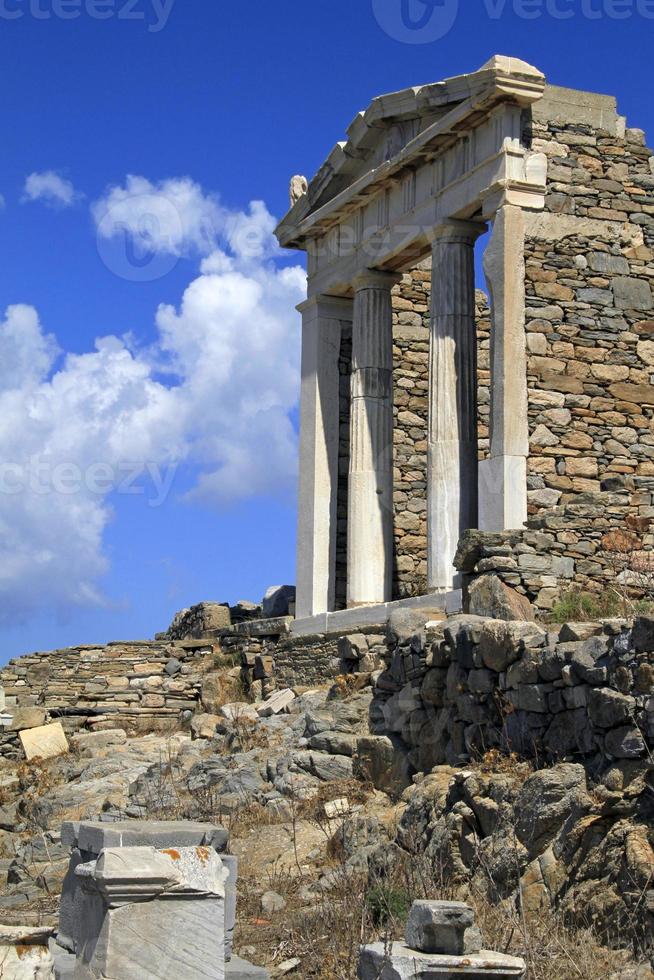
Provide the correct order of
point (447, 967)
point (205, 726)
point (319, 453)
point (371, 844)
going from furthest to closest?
point (319, 453) < point (205, 726) < point (371, 844) < point (447, 967)

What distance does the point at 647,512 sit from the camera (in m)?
15.6

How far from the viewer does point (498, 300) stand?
54.6 feet

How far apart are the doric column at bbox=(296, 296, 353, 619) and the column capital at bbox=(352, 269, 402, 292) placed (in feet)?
4.04

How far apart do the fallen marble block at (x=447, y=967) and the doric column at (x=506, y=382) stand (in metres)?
10.1

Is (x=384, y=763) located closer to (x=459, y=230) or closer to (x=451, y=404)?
(x=451, y=404)

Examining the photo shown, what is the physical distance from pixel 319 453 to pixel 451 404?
11.8 ft

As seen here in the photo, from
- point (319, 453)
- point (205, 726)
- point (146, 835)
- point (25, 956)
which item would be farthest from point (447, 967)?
point (319, 453)

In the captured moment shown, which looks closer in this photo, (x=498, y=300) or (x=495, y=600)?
(x=495, y=600)

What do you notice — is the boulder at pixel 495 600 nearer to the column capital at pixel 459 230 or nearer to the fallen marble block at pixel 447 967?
the column capital at pixel 459 230

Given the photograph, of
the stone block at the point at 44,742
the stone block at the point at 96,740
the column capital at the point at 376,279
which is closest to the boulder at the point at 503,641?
the stone block at the point at 96,740

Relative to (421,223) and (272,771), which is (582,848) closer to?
(272,771)

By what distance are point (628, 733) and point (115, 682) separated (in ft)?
42.1

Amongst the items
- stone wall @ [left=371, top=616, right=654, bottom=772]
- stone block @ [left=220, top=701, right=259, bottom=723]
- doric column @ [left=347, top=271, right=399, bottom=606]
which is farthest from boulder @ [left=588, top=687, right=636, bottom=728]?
doric column @ [left=347, top=271, right=399, bottom=606]

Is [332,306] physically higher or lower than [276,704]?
higher
